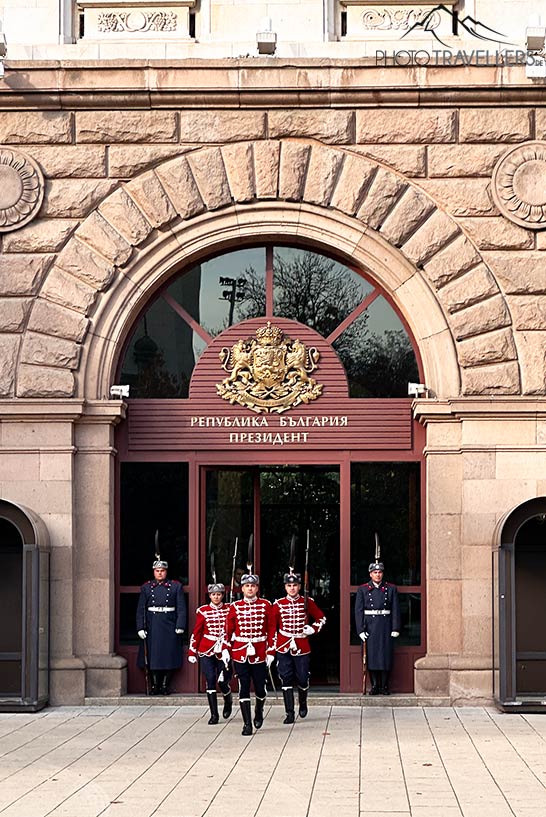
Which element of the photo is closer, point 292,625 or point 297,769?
point 297,769

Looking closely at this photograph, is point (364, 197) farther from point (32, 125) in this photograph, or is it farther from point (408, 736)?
point (408, 736)

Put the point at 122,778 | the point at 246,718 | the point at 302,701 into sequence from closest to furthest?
the point at 122,778 < the point at 246,718 < the point at 302,701

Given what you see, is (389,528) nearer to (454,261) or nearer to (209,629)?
(209,629)

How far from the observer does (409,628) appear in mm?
18047

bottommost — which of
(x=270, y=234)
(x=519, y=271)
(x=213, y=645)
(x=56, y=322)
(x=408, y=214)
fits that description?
(x=213, y=645)

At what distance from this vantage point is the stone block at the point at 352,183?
18.0m

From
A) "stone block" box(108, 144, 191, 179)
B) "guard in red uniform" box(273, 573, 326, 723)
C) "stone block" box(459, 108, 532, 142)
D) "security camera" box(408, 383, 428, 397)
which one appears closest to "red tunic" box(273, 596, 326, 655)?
"guard in red uniform" box(273, 573, 326, 723)

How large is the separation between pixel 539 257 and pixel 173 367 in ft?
15.0

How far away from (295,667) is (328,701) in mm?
1202

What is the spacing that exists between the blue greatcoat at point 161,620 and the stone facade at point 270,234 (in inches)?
18.1

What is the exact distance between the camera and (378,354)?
60.3 feet

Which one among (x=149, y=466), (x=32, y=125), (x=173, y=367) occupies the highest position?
(x=32, y=125)

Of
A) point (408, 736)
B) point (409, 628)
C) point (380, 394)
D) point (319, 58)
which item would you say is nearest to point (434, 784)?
point (408, 736)

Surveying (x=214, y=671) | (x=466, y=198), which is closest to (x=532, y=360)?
(x=466, y=198)
